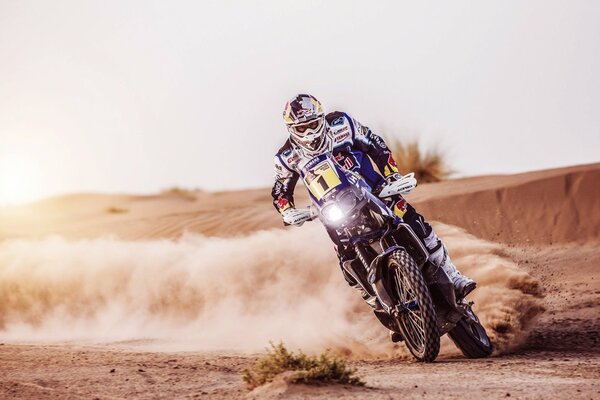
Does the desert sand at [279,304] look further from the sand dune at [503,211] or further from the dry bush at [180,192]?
the dry bush at [180,192]

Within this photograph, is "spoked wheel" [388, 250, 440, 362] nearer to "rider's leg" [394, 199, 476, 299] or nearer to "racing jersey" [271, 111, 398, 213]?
"rider's leg" [394, 199, 476, 299]

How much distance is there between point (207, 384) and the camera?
895 centimetres

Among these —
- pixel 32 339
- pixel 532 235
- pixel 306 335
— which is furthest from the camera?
pixel 532 235

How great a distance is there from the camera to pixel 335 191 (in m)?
8.98

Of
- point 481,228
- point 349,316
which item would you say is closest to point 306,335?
point 349,316

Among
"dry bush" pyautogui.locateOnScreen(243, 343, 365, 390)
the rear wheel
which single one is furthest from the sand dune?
"dry bush" pyautogui.locateOnScreen(243, 343, 365, 390)

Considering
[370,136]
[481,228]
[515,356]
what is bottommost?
[515,356]

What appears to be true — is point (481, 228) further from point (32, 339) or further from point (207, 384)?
point (207, 384)

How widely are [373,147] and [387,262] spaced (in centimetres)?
122

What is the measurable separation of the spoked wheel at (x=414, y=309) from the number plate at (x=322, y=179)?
82 centimetres

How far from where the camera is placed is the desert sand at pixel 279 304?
29.2 feet

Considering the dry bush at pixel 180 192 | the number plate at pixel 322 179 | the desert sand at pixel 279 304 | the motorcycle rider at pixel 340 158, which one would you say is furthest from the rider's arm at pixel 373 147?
the dry bush at pixel 180 192

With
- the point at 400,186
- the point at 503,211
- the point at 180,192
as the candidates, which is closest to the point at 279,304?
the point at 400,186

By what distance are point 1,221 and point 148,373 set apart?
97.1ft
